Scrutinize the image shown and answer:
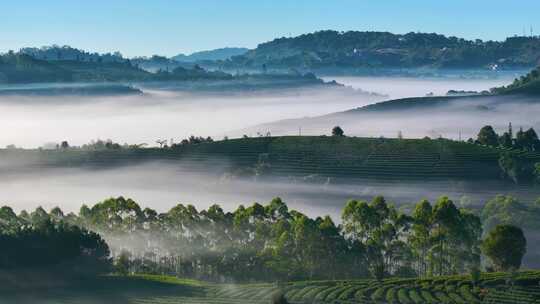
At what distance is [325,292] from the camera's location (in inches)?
3179

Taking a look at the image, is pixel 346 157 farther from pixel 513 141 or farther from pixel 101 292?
pixel 101 292

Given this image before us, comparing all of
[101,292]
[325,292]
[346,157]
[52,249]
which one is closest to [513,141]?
[346,157]

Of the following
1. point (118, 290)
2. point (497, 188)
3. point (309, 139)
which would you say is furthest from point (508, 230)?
point (309, 139)

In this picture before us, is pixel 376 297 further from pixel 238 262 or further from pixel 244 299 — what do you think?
pixel 238 262

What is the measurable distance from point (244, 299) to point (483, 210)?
60960 mm

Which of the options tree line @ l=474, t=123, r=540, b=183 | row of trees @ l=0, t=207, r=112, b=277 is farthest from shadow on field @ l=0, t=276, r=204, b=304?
tree line @ l=474, t=123, r=540, b=183

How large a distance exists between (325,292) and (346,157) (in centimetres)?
9808

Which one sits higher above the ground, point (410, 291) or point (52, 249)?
point (52, 249)

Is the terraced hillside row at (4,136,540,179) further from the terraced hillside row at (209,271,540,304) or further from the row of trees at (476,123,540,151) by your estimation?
the terraced hillside row at (209,271,540,304)

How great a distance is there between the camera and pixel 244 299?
7888 centimetres

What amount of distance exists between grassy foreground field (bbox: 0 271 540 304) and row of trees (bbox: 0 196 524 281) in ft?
25.1

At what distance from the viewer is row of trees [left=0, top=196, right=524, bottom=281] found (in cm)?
9606

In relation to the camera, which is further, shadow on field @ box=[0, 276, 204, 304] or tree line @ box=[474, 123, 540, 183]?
tree line @ box=[474, 123, 540, 183]

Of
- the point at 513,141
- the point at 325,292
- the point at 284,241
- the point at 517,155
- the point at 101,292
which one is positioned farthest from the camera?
the point at 513,141
